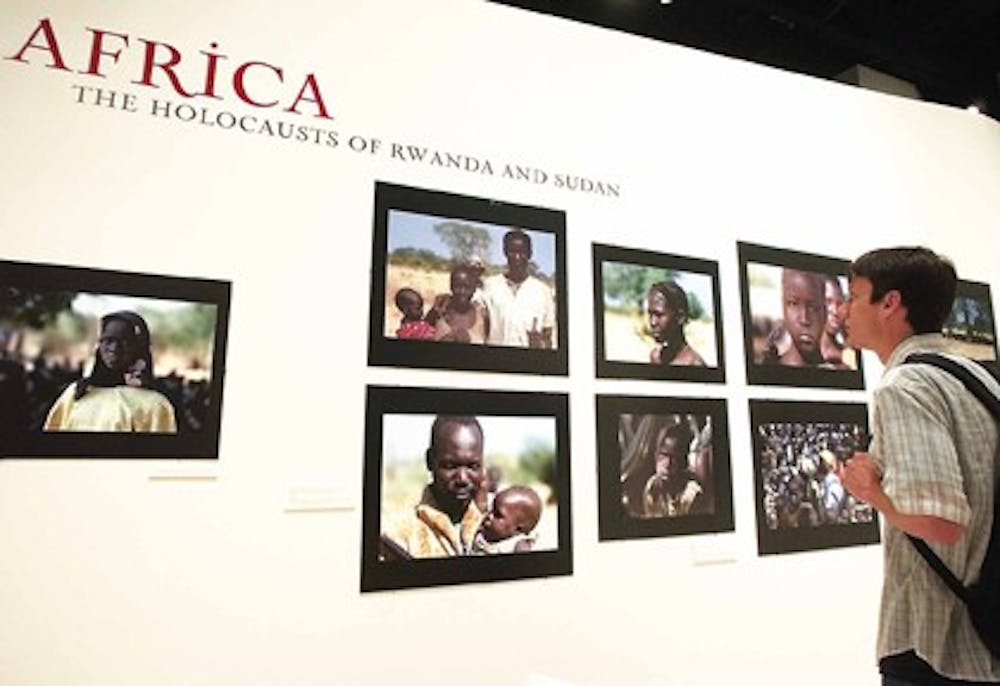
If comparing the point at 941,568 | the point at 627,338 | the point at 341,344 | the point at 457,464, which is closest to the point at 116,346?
the point at 341,344

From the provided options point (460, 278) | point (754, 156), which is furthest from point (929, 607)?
point (754, 156)

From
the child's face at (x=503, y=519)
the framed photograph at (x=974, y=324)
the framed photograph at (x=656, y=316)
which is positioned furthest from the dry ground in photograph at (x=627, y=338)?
the framed photograph at (x=974, y=324)

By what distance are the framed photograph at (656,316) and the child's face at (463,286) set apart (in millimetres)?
536

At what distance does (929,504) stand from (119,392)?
2.16 m

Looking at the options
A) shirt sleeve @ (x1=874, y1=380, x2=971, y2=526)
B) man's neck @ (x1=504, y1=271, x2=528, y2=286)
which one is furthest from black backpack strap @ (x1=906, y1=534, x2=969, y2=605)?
man's neck @ (x1=504, y1=271, x2=528, y2=286)

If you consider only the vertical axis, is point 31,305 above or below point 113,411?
above

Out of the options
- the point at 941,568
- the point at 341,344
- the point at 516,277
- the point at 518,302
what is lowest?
the point at 941,568

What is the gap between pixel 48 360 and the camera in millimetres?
1969

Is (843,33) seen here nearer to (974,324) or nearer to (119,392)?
(974,324)

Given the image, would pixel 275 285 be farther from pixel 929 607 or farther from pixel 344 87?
pixel 929 607

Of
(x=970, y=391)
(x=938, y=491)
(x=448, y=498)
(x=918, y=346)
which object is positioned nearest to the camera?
(x=938, y=491)

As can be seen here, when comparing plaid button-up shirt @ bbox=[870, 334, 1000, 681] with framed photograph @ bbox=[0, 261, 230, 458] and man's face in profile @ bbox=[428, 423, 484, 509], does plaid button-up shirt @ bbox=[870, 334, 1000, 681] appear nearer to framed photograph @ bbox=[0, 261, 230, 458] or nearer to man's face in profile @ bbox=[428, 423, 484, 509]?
man's face in profile @ bbox=[428, 423, 484, 509]

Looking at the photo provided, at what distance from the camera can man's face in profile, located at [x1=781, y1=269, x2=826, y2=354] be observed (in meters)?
3.20

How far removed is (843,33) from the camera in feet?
15.8
